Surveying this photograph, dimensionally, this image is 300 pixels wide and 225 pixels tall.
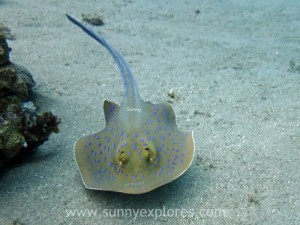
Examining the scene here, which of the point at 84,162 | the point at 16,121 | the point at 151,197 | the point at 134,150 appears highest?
the point at 134,150

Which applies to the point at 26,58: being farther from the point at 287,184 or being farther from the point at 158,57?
the point at 287,184

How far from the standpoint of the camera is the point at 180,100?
5480 mm

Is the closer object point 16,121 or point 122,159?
point 122,159

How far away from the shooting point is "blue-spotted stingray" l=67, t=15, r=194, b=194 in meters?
2.96

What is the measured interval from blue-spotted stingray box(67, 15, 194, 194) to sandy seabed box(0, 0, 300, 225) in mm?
406

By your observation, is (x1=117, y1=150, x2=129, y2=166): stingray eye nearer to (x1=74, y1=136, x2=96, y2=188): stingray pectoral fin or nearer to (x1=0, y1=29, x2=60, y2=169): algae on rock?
(x1=74, y1=136, x2=96, y2=188): stingray pectoral fin

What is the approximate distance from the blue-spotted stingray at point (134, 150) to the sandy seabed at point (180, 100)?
1.33 ft

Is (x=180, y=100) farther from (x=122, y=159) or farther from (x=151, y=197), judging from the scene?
(x=122, y=159)

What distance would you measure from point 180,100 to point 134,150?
8.46 feet

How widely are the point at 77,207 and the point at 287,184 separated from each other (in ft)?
8.11

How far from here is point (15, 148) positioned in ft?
10.8

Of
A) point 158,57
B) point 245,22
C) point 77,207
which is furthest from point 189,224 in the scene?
point 245,22

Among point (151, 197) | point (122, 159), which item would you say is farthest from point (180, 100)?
point (122, 159)

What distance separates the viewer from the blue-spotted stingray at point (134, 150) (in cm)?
296
